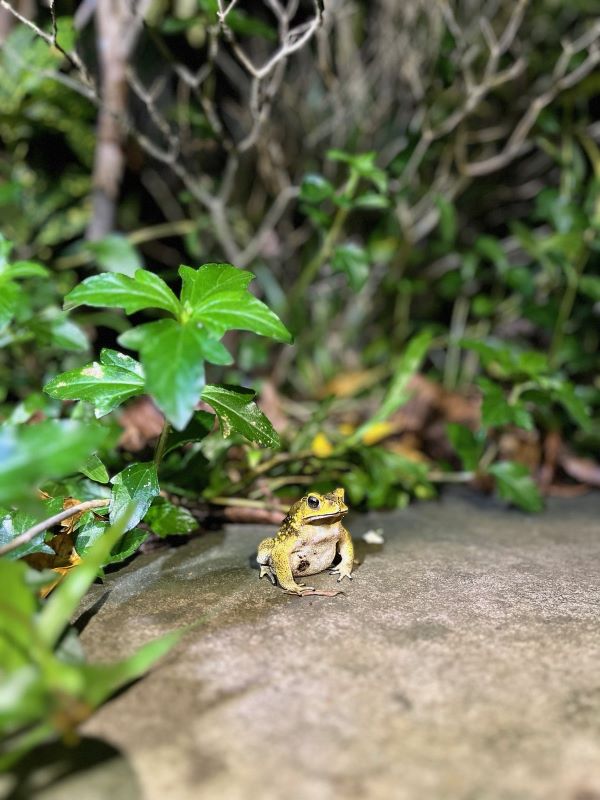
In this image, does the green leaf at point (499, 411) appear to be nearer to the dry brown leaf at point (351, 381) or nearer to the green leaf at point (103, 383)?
the dry brown leaf at point (351, 381)

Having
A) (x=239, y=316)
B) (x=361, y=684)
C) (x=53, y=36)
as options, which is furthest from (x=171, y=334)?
(x=53, y=36)

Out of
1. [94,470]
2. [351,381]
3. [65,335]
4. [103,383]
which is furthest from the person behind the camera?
[351,381]

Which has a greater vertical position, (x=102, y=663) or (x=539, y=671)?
(x=102, y=663)

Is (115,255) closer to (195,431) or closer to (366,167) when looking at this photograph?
(366,167)

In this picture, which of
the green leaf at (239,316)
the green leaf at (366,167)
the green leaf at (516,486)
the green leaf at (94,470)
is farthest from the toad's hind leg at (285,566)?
the green leaf at (366,167)

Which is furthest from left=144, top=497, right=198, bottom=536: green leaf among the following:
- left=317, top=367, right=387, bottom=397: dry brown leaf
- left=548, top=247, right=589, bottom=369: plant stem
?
left=548, top=247, right=589, bottom=369: plant stem

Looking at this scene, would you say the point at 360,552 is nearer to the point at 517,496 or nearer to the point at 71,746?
the point at 517,496

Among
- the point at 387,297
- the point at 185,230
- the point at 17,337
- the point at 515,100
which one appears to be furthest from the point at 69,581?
the point at 515,100
